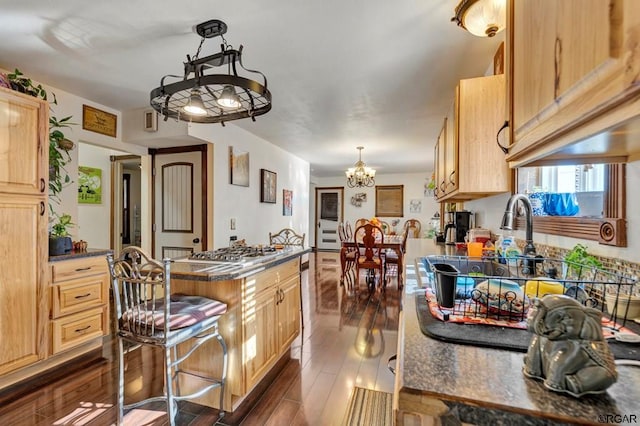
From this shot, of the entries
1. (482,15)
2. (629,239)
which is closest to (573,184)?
(629,239)

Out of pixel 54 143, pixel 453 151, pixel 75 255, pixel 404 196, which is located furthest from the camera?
pixel 404 196

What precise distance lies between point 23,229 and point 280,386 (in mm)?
2038

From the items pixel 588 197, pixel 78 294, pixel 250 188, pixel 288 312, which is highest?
pixel 250 188

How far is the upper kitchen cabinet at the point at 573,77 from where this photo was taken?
1.41 feet

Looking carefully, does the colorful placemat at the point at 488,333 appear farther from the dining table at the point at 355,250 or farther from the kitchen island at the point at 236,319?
the dining table at the point at 355,250

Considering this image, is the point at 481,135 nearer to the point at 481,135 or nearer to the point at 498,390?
the point at 481,135

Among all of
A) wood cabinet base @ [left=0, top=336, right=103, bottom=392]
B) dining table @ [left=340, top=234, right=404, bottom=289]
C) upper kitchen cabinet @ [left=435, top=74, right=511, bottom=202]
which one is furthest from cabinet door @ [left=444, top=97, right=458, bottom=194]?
wood cabinet base @ [left=0, top=336, right=103, bottom=392]

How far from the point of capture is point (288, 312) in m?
2.38

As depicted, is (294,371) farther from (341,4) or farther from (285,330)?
(341,4)

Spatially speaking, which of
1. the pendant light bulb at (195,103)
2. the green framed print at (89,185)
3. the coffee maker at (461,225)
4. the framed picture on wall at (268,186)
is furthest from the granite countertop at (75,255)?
the coffee maker at (461,225)

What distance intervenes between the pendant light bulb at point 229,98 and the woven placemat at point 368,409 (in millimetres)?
1875

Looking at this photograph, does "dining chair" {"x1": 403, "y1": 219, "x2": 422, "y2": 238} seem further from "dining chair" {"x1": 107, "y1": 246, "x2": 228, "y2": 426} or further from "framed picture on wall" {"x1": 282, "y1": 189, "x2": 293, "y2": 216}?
"dining chair" {"x1": 107, "y1": 246, "x2": 228, "y2": 426}

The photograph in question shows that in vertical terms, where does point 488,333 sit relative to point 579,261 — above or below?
below

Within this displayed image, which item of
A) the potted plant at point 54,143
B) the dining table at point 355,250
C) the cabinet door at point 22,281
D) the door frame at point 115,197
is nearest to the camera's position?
the cabinet door at point 22,281
